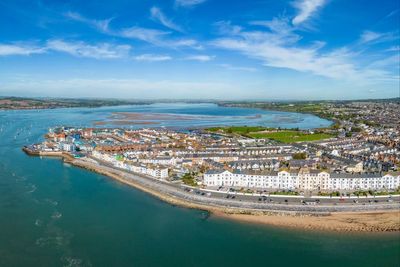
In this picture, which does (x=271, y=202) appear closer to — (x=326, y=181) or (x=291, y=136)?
(x=326, y=181)

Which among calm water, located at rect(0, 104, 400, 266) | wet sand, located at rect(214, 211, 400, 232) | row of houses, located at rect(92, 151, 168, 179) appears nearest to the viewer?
calm water, located at rect(0, 104, 400, 266)

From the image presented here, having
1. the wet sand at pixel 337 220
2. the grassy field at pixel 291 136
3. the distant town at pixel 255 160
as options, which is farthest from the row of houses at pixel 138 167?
the grassy field at pixel 291 136

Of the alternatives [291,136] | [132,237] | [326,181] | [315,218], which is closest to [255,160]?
[326,181]

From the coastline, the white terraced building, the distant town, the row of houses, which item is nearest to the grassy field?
the distant town

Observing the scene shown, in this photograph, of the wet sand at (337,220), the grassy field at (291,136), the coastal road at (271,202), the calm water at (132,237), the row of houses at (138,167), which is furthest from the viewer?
the grassy field at (291,136)

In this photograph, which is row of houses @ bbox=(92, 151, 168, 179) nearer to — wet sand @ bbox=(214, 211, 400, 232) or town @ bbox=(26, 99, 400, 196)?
town @ bbox=(26, 99, 400, 196)

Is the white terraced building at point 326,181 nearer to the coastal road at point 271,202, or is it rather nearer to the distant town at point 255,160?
the distant town at point 255,160
